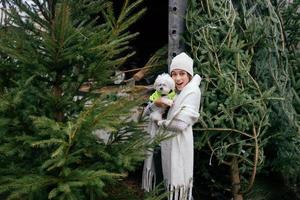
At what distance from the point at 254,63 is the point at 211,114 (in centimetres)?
76

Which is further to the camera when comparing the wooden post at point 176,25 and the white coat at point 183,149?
the wooden post at point 176,25

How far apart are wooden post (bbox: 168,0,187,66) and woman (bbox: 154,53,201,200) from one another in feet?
2.09

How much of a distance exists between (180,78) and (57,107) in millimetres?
1167

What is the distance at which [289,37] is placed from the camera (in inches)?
193

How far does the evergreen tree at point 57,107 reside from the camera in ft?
8.64

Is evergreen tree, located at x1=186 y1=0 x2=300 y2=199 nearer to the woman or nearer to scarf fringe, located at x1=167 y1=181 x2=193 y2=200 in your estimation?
the woman

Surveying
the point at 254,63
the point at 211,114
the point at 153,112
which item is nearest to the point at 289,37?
the point at 254,63

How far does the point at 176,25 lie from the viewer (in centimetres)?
429

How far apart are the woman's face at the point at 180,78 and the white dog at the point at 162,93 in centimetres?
6

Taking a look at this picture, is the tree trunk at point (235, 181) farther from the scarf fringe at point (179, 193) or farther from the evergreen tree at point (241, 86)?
the scarf fringe at point (179, 193)

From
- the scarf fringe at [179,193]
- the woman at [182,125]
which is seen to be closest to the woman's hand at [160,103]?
the woman at [182,125]

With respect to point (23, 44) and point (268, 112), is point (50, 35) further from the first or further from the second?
point (268, 112)

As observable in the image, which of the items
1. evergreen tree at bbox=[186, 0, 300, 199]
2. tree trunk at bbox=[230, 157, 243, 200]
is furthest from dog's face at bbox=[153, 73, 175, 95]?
tree trunk at bbox=[230, 157, 243, 200]

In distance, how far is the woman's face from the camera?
3703 millimetres
